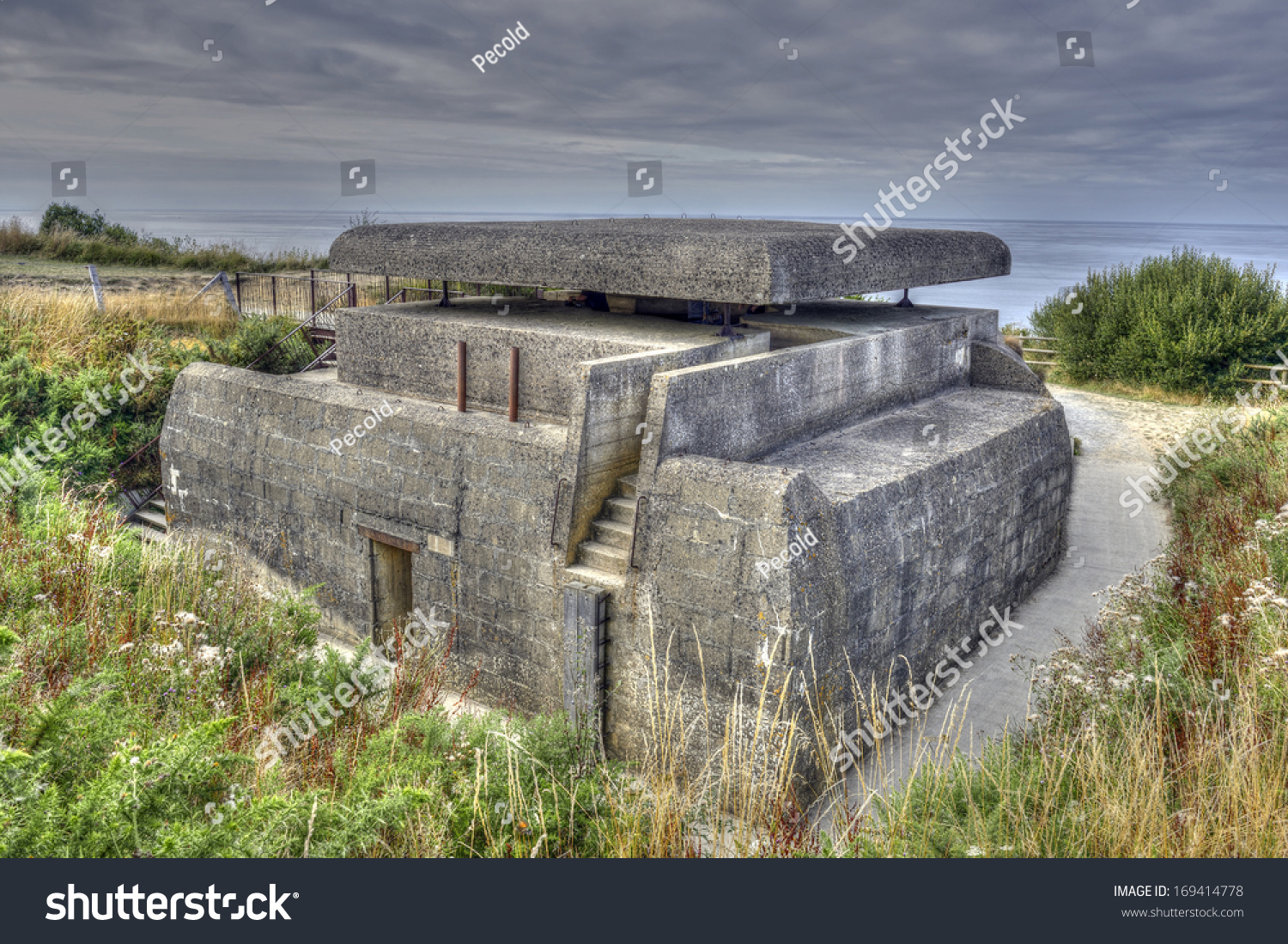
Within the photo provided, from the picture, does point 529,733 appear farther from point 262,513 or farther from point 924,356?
point 924,356

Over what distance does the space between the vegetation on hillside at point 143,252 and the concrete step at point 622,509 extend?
19685 millimetres

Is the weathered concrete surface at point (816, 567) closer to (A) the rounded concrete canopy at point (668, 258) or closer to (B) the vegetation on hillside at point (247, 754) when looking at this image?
(B) the vegetation on hillside at point (247, 754)

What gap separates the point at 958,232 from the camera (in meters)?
10.6

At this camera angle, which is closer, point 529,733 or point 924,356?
point 529,733

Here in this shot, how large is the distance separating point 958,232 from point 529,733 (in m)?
7.99

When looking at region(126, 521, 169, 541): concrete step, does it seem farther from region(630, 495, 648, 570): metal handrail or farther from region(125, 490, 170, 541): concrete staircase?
region(630, 495, 648, 570): metal handrail

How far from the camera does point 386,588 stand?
28.1ft

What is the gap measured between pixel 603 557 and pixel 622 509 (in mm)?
406

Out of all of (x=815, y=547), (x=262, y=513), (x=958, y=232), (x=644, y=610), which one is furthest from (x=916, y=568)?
(x=262, y=513)

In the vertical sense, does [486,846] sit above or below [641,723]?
above

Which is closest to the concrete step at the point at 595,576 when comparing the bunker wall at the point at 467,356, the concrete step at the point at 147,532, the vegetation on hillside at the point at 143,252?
the bunker wall at the point at 467,356

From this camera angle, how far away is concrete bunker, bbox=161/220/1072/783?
634 cm
